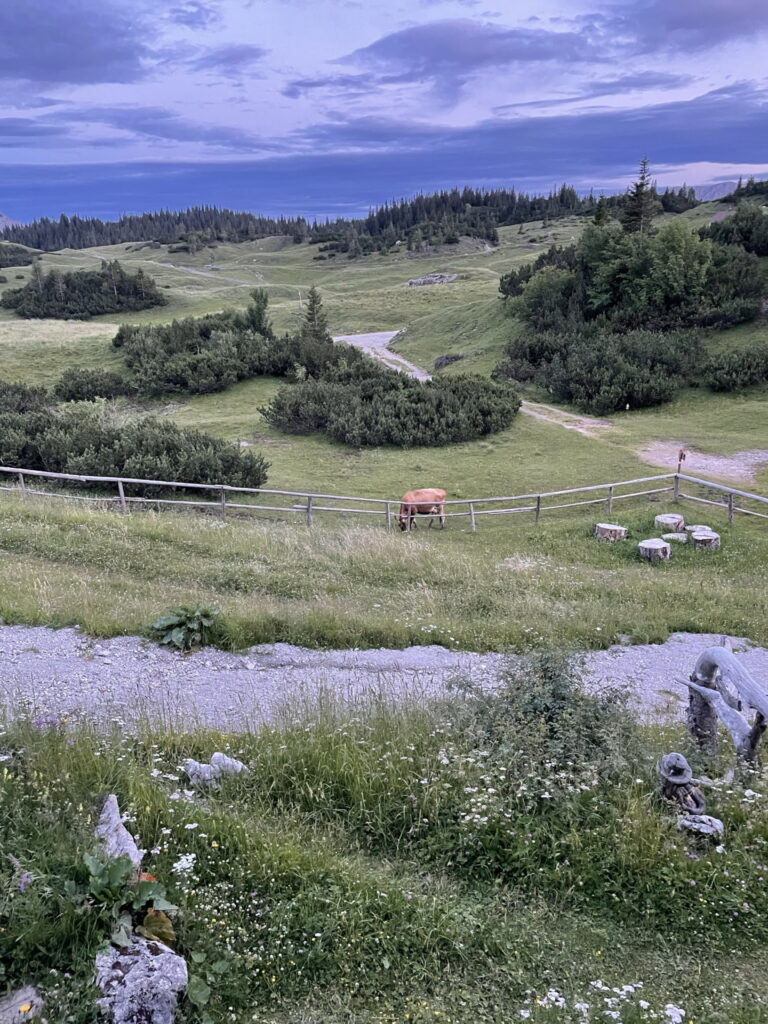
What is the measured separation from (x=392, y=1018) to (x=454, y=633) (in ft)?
22.5

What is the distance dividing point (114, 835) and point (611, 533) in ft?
47.0

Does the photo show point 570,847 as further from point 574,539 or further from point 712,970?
point 574,539

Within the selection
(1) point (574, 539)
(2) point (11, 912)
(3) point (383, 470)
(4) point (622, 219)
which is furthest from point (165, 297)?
(2) point (11, 912)

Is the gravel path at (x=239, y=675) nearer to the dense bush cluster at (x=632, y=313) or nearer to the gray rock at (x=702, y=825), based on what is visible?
the gray rock at (x=702, y=825)

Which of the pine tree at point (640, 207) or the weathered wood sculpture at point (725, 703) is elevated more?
the pine tree at point (640, 207)

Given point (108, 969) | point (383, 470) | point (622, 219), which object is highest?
point (622, 219)

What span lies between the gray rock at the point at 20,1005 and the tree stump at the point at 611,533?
49.1ft

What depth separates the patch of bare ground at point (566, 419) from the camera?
100 feet

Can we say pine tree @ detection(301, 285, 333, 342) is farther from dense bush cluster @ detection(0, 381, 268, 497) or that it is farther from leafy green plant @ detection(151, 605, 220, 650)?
leafy green plant @ detection(151, 605, 220, 650)

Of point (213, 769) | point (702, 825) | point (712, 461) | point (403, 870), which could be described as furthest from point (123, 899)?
point (712, 461)

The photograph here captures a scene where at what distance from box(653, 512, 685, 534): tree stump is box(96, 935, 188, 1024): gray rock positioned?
15.7 m

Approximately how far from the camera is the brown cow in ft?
65.1

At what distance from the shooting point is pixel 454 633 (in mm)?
10000

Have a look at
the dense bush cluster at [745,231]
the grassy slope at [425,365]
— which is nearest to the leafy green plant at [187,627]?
the grassy slope at [425,365]
